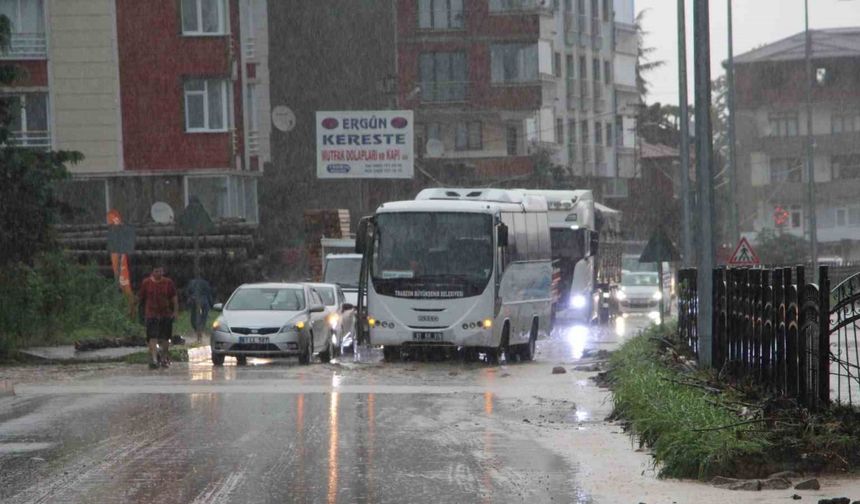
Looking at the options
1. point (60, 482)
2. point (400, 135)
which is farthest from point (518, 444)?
point (400, 135)

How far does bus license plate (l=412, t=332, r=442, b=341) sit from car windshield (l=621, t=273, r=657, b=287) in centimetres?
3079

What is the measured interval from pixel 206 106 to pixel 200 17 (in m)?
2.74

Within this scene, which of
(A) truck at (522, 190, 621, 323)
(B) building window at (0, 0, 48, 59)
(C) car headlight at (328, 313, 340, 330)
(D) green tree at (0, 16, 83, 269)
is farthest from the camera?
(B) building window at (0, 0, 48, 59)

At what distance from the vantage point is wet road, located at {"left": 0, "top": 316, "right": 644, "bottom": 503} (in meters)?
11.5

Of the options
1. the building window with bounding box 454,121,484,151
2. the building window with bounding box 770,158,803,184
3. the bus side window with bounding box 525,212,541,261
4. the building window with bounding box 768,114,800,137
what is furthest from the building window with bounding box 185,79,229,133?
the building window with bounding box 768,114,800,137

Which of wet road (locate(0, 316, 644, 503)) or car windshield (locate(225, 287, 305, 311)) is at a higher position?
car windshield (locate(225, 287, 305, 311))

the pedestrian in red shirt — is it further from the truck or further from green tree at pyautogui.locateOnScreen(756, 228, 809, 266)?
green tree at pyautogui.locateOnScreen(756, 228, 809, 266)

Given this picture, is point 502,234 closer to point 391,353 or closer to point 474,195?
point 391,353

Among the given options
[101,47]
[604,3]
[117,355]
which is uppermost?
[604,3]

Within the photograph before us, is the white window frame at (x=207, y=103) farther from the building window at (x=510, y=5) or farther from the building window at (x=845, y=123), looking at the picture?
the building window at (x=845, y=123)

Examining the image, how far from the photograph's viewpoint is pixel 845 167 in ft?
325

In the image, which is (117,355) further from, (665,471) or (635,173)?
(635,173)

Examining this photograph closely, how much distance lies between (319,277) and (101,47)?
1009 centimetres

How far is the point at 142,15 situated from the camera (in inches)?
1903
